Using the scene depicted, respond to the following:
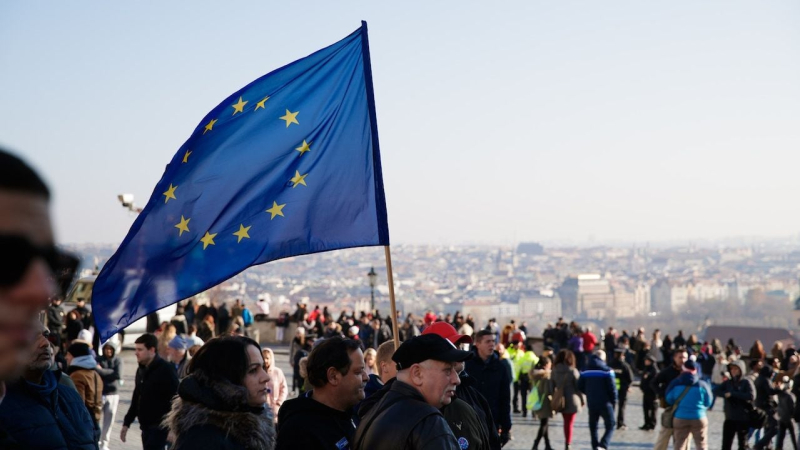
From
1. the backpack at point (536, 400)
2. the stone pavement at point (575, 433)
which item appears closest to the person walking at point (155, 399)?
the stone pavement at point (575, 433)

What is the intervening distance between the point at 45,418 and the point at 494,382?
5.76 metres

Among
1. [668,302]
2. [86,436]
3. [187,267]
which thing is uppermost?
[187,267]

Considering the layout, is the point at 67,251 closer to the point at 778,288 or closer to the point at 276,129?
the point at 276,129

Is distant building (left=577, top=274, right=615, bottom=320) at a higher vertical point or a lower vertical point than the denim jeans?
lower

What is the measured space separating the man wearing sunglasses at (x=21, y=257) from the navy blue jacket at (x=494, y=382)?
8.29 meters

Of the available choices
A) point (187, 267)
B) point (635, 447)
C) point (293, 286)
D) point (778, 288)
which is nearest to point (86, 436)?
point (187, 267)

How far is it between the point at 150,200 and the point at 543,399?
8.49m

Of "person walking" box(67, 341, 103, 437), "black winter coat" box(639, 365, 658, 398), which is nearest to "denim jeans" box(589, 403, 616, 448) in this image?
"black winter coat" box(639, 365, 658, 398)

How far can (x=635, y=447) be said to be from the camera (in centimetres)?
1454

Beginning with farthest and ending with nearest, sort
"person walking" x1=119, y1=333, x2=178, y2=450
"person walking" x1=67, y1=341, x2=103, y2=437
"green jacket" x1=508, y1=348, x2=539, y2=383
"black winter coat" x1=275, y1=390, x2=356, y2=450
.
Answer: "green jacket" x1=508, y1=348, x2=539, y2=383 → "person walking" x1=67, y1=341, x2=103, y2=437 → "person walking" x1=119, y1=333, x2=178, y2=450 → "black winter coat" x1=275, y1=390, x2=356, y2=450

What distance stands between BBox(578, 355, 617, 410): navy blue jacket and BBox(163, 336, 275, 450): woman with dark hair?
9757 mm

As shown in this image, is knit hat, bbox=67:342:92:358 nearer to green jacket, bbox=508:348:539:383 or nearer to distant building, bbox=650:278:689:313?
green jacket, bbox=508:348:539:383

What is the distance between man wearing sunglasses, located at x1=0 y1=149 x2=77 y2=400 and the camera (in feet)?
3.13

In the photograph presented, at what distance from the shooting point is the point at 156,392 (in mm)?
8023
